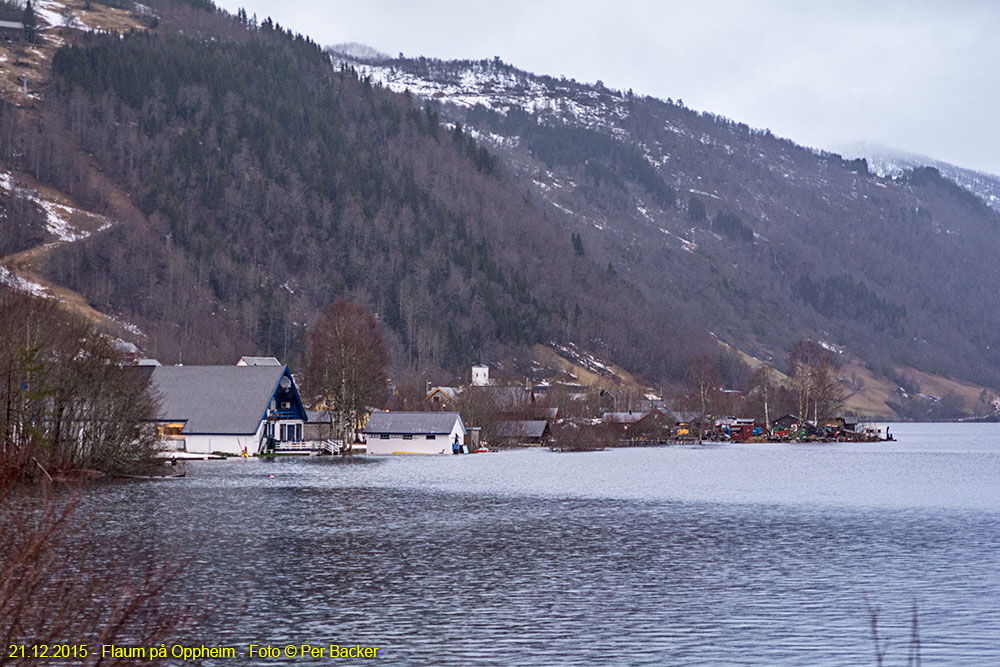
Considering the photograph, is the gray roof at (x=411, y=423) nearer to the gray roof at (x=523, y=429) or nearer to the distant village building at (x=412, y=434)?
the distant village building at (x=412, y=434)

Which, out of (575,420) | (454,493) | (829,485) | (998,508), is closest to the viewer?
(998,508)

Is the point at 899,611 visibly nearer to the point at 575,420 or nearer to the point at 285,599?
the point at 285,599

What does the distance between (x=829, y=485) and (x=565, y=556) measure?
39.0 m

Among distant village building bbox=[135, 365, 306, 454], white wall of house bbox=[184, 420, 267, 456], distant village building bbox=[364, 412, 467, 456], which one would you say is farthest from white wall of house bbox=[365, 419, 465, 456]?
white wall of house bbox=[184, 420, 267, 456]

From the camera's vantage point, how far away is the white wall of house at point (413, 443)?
108000 mm

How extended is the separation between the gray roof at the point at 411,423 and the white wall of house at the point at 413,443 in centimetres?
43

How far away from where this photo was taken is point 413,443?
108625 millimetres

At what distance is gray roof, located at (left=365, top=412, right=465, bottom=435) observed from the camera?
355ft

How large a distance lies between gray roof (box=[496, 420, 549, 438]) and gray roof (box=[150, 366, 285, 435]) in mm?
38685

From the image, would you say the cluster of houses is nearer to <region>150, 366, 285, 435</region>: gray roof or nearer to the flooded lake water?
<region>150, 366, 285, 435</region>: gray roof

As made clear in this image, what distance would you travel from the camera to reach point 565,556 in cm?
3494

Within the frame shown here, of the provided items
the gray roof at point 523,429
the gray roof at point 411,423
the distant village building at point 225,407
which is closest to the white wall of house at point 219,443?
the distant village building at point 225,407

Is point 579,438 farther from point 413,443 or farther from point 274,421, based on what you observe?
point 274,421

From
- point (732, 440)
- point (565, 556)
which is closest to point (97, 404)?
point (565, 556)
